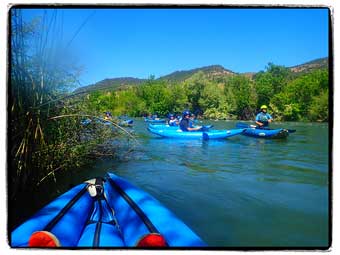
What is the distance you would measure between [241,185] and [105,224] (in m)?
3.67

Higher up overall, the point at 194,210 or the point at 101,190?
the point at 101,190

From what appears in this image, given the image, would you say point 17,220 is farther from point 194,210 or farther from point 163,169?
point 163,169

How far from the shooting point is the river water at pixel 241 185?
3.81 m

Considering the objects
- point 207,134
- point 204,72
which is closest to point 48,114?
point 207,134

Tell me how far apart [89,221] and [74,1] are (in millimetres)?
2053

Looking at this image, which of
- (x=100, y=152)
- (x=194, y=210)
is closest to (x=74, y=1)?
(x=194, y=210)

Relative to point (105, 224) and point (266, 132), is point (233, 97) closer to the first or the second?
point (266, 132)

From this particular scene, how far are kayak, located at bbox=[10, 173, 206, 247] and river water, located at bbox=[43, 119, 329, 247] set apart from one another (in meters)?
0.87

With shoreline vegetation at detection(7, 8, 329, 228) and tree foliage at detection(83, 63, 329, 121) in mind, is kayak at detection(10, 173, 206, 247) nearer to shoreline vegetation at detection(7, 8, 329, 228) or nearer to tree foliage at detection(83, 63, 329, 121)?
shoreline vegetation at detection(7, 8, 329, 228)

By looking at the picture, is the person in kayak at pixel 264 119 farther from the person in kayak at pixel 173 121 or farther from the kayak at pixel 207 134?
the person in kayak at pixel 173 121

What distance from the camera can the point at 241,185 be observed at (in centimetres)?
640

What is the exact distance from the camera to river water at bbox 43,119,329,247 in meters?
3.81

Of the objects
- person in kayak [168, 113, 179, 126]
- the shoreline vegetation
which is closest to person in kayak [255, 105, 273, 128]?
the shoreline vegetation
